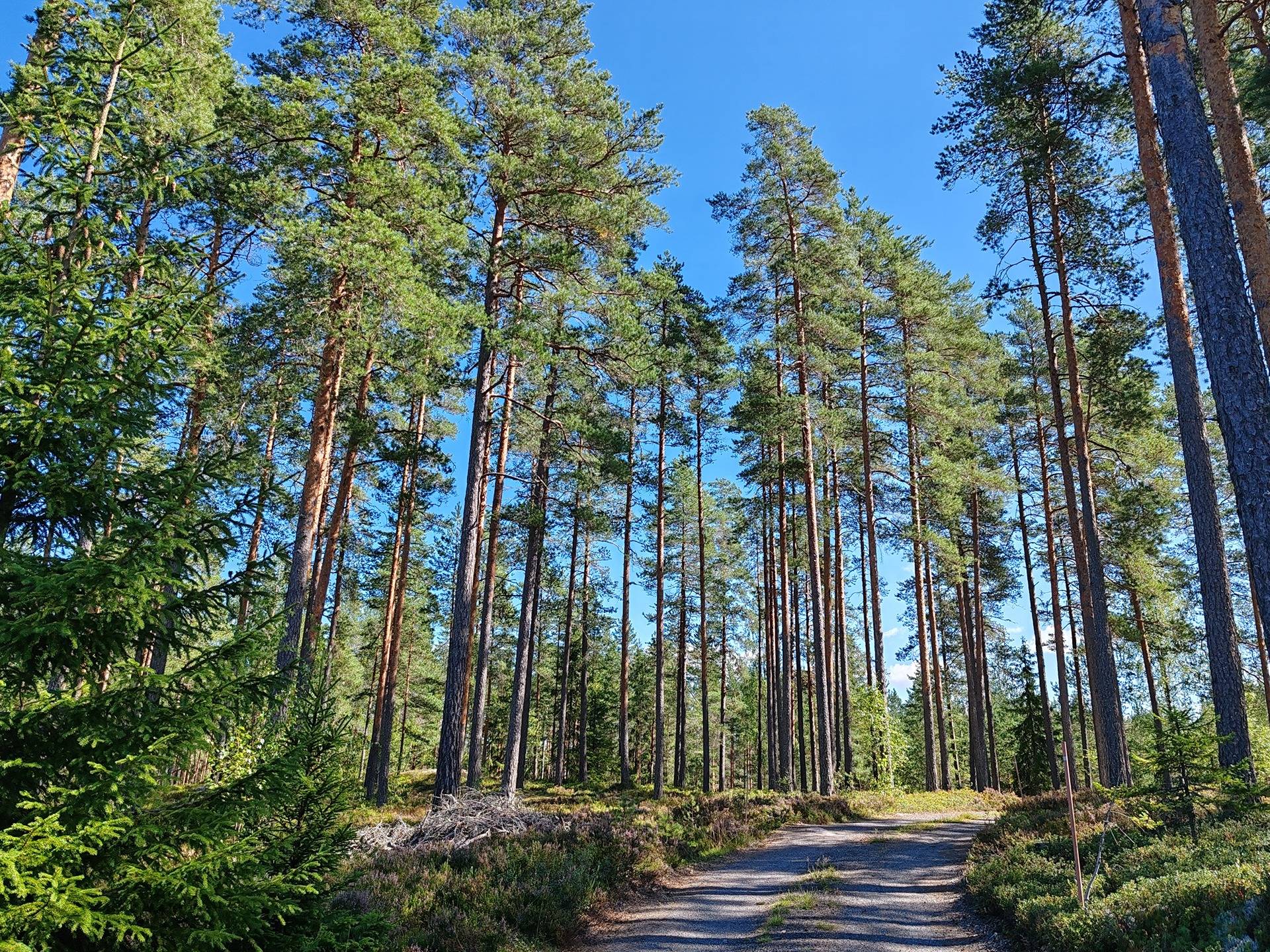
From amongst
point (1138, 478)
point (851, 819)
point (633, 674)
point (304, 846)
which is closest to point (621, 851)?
point (304, 846)

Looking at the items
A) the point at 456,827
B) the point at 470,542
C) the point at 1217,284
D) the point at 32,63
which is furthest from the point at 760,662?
the point at 32,63

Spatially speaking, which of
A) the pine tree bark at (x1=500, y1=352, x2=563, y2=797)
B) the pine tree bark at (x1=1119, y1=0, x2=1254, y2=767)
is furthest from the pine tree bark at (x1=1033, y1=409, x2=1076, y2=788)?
the pine tree bark at (x1=500, y1=352, x2=563, y2=797)

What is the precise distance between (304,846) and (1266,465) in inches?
347

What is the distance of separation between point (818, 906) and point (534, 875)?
355 centimetres

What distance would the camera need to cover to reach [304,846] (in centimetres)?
441

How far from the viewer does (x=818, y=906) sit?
8250mm

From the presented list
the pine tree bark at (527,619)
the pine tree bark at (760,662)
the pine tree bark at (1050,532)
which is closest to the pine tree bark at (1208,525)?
the pine tree bark at (1050,532)

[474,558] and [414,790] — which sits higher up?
[474,558]

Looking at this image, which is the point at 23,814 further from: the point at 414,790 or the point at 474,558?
the point at 414,790

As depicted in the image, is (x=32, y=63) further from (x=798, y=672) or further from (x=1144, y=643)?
(x=1144, y=643)

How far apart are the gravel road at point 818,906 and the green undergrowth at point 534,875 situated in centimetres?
46

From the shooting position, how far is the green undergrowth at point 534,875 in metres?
6.66

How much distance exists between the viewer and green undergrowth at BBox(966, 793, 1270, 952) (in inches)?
199

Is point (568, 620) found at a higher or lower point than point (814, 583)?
lower
